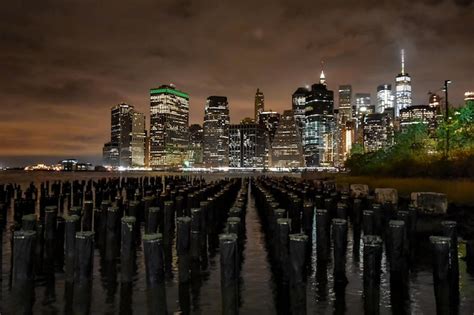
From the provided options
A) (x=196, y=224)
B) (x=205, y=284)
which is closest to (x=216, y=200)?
(x=196, y=224)

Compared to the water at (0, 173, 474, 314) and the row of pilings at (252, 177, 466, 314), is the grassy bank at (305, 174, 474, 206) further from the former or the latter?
the water at (0, 173, 474, 314)

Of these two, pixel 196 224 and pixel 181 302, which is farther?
pixel 196 224

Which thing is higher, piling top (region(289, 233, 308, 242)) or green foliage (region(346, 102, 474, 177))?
green foliage (region(346, 102, 474, 177))

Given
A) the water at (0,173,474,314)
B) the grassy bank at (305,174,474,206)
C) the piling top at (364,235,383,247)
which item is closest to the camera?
the water at (0,173,474,314)

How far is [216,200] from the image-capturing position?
19594mm

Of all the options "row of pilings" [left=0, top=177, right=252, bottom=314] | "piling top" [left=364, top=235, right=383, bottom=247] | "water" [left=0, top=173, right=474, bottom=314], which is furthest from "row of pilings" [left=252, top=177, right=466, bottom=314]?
"row of pilings" [left=0, top=177, right=252, bottom=314]

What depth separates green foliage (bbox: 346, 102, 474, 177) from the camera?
33781mm

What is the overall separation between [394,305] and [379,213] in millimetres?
6221

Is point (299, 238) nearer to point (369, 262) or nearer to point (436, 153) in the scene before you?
point (369, 262)

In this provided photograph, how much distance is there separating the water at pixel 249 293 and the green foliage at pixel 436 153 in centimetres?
2363

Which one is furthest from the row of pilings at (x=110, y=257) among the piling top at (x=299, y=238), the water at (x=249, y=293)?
the piling top at (x=299, y=238)

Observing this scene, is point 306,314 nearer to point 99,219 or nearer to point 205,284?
point 205,284

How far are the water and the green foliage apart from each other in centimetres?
2363

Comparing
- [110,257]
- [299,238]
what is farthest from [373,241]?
[110,257]
